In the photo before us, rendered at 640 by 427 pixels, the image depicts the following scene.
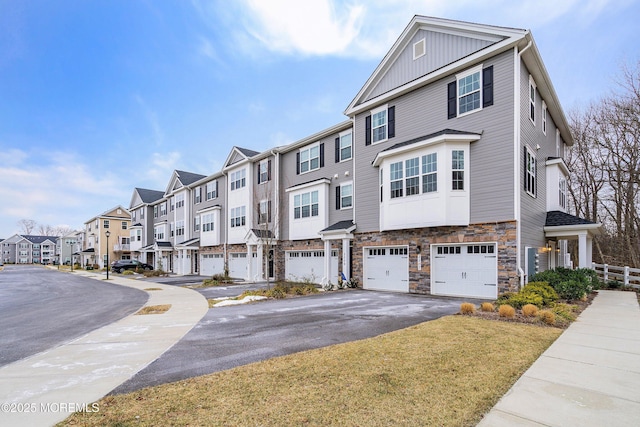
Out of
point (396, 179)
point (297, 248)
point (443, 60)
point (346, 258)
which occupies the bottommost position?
point (346, 258)

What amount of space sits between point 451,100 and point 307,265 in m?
12.6

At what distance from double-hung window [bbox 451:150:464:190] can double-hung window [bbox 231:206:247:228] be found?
56.2 feet

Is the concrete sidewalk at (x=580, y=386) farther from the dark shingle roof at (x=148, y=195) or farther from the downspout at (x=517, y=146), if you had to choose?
the dark shingle roof at (x=148, y=195)

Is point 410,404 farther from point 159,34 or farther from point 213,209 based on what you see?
point 159,34

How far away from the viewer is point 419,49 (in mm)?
15570

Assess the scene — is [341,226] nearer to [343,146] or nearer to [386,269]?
[386,269]

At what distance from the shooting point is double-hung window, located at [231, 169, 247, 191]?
86.6 feet

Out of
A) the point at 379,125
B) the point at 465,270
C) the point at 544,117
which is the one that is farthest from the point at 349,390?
the point at 544,117

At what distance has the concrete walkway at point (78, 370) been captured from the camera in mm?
3990

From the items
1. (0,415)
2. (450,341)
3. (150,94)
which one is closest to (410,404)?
(450,341)

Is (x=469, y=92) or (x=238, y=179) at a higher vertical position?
(x=469, y=92)

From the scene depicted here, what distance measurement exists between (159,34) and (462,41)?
80.2 feet

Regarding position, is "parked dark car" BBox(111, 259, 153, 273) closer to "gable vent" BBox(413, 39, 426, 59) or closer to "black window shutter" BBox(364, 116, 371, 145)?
"black window shutter" BBox(364, 116, 371, 145)

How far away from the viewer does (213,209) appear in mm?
29266
